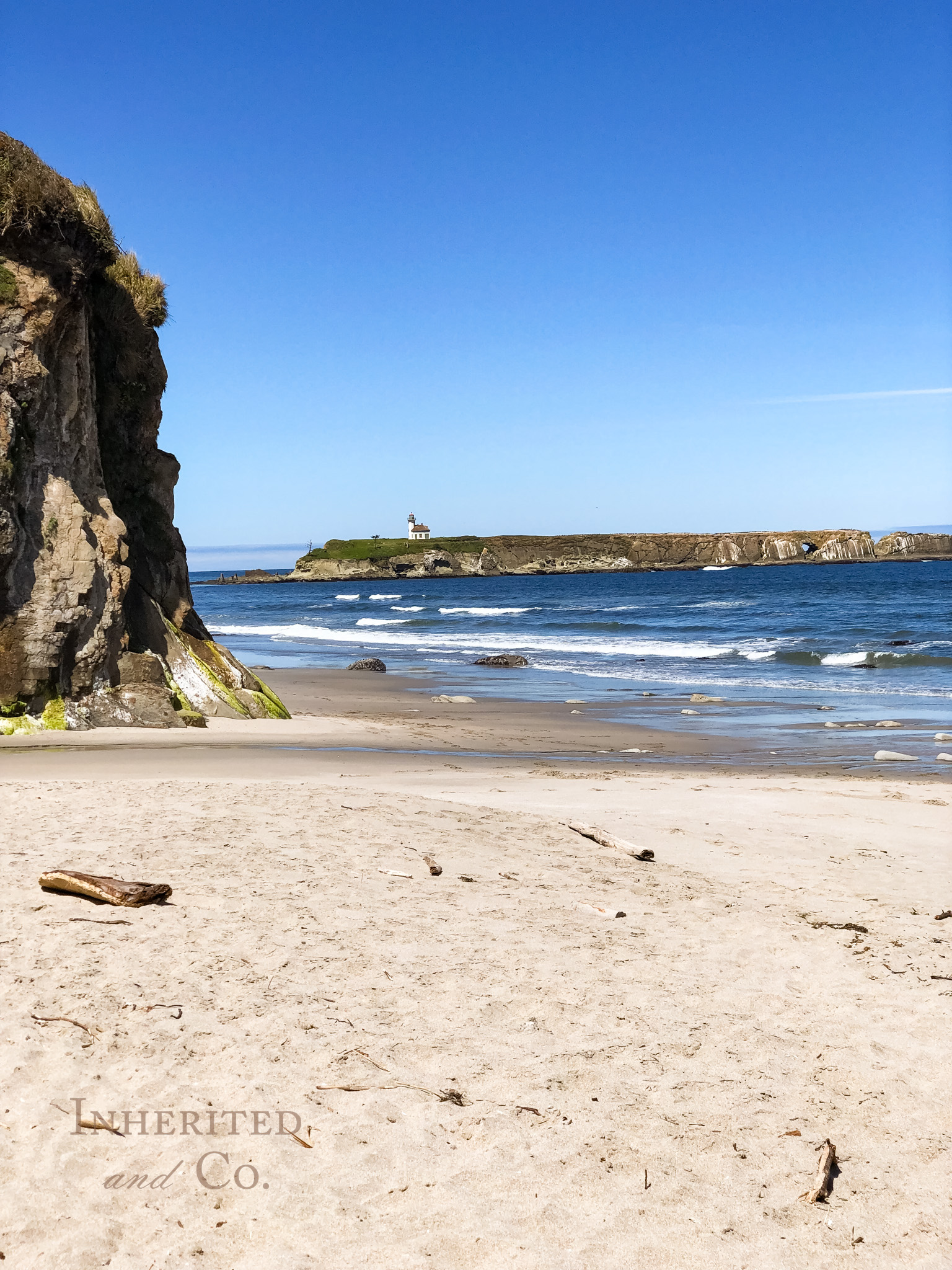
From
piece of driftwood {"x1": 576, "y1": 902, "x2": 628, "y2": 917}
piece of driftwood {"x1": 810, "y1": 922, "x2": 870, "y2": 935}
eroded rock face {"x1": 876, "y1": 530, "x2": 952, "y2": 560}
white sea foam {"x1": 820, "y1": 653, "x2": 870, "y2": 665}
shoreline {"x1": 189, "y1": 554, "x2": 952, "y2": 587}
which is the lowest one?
piece of driftwood {"x1": 810, "y1": 922, "x2": 870, "y2": 935}

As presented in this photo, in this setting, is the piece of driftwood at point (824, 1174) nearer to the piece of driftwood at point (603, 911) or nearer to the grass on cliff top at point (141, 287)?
the piece of driftwood at point (603, 911)

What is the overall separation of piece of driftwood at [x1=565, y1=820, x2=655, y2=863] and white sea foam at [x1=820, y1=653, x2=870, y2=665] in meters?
21.2

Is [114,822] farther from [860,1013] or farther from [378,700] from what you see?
[378,700]

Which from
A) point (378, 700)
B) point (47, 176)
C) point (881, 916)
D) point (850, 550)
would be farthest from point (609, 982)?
point (850, 550)

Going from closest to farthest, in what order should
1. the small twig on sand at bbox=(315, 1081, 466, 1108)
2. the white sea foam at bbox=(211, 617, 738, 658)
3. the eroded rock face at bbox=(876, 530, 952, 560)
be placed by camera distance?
1. the small twig on sand at bbox=(315, 1081, 466, 1108)
2. the white sea foam at bbox=(211, 617, 738, 658)
3. the eroded rock face at bbox=(876, 530, 952, 560)

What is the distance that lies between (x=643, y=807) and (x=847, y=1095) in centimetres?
533

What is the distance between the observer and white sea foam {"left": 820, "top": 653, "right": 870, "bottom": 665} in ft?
89.8

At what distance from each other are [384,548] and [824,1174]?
138 metres

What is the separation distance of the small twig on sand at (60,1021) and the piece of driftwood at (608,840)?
4375 millimetres

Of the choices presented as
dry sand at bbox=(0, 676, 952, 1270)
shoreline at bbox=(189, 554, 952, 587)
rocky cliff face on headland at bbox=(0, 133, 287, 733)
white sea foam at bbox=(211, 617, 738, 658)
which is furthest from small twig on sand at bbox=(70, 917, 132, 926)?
shoreline at bbox=(189, 554, 952, 587)

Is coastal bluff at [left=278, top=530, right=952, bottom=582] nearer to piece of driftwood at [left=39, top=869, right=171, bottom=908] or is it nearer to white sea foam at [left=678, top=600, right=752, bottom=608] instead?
white sea foam at [left=678, top=600, right=752, bottom=608]

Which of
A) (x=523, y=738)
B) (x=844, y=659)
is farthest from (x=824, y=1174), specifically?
(x=844, y=659)

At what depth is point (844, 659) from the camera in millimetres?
28297

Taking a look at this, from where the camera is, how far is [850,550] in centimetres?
13700
